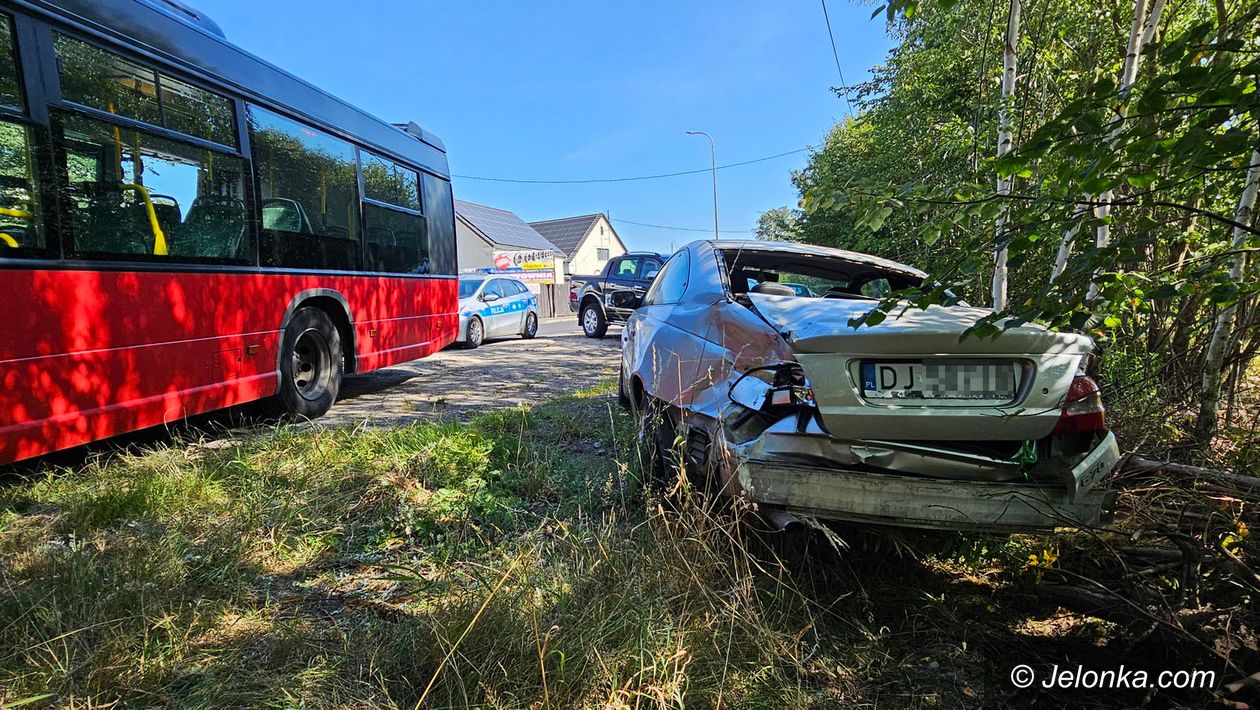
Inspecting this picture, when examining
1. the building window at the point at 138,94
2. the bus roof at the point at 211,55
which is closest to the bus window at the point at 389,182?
the bus roof at the point at 211,55

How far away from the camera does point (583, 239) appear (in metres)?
47.7

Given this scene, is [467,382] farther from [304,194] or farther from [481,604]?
[481,604]

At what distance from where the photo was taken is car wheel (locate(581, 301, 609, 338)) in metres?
14.6

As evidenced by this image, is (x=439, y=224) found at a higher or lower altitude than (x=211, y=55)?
lower

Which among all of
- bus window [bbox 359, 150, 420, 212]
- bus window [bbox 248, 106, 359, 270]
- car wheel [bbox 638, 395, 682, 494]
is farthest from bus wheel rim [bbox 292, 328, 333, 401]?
car wheel [bbox 638, 395, 682, 494]

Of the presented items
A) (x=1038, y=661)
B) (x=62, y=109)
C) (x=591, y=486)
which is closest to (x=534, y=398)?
(x=591, y=486)

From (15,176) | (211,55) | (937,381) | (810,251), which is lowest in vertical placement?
(937,381)

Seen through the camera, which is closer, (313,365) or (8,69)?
(8,69)

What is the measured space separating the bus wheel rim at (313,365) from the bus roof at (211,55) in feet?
6.74

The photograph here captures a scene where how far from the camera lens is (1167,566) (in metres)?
2.18

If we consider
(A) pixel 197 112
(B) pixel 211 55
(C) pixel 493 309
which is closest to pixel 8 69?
(A) pixel 197 112

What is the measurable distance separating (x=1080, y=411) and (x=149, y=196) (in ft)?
17.4

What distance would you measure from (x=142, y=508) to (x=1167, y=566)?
447 centimetres

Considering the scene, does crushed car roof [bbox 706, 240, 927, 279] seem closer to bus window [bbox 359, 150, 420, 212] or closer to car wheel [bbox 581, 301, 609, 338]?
bus window [bbox 359, 150, 420, 212]
